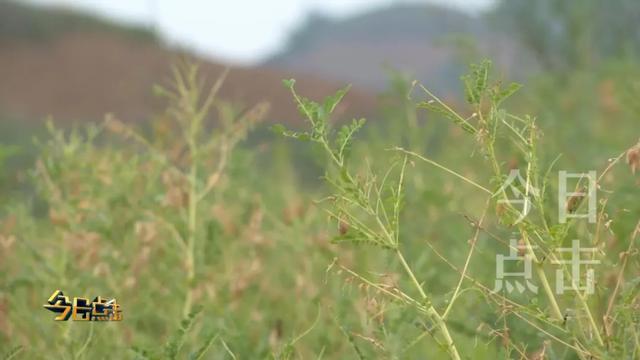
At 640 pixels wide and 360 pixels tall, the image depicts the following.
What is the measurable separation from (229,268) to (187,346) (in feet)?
1.88

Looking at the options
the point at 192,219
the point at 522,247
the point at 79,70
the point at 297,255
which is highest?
the point at 522,247

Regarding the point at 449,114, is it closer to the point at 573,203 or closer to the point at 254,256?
the point at 573,203

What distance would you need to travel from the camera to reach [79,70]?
30688mm

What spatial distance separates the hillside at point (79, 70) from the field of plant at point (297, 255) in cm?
2171

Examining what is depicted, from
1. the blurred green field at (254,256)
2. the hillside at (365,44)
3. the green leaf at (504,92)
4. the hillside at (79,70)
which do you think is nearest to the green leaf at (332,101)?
the blurred green field at (254,256)

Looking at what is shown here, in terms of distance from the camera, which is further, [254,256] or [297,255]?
[297,255]

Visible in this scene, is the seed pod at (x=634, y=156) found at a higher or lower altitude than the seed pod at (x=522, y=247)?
higher

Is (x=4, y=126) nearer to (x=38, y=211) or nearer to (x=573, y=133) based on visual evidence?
(x=38, y=211)

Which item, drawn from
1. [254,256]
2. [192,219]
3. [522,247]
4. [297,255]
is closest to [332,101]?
[522,247]

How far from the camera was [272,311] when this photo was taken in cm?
398

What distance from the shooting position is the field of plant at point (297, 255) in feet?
6.74

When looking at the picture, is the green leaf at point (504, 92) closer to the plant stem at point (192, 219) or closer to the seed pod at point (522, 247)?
the seed pod at point (522, 247)

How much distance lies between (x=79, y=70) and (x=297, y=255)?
27.5 meters

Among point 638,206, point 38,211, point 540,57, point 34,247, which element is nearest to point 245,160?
point 34,247
